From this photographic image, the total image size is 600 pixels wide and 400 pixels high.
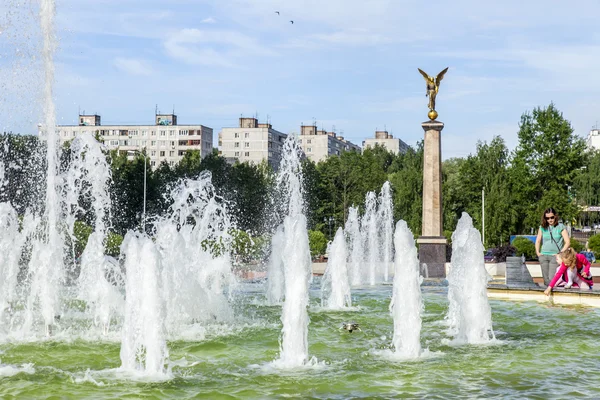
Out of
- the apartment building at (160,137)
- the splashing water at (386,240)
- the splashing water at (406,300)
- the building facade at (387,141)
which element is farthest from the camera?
the building facade at (387,141)

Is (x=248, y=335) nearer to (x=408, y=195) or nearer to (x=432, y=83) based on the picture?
(x=432, y=83)

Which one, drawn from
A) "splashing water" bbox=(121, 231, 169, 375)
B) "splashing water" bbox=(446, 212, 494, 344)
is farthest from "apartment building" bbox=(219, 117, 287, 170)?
"splashing water" bbox=(121, 231, 169, 375)

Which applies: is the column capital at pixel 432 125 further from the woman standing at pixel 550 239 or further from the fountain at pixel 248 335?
the woman standing at pixel 550 239

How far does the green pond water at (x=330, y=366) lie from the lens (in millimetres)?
7965

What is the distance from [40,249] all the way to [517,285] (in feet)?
29.0

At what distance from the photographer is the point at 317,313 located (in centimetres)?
1484

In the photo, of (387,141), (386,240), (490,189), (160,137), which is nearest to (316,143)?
(387,141)

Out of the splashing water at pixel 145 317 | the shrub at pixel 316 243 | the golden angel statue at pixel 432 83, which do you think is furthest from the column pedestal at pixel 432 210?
the splashing water at pixel 145 317

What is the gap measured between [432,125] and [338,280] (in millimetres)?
9581

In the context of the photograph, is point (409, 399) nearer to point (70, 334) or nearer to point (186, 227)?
point (70, 334)

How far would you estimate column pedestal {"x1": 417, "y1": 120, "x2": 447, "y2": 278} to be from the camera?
24781 millimetres

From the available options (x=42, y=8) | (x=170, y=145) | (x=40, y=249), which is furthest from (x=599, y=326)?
(x=170, y=145)

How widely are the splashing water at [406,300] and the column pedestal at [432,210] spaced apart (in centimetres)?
1385

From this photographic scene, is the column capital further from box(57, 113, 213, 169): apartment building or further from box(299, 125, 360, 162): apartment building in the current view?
box(299, 125, 360, 162): apartment building
